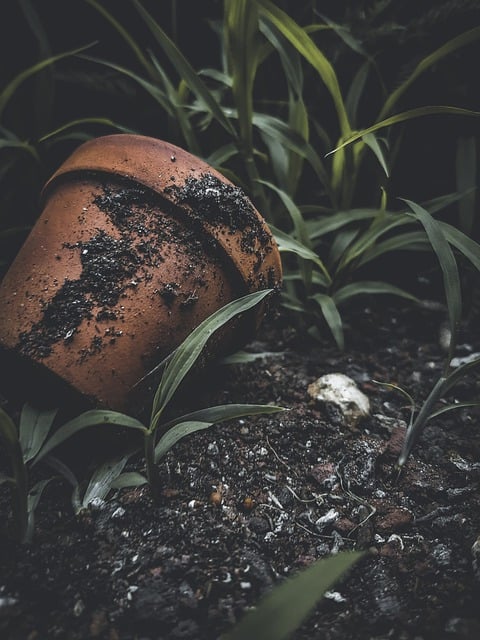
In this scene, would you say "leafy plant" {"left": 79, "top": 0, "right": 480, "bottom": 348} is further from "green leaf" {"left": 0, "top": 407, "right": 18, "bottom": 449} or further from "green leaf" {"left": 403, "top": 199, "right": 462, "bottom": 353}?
"green leaf" {"left": 0, "top": 407, "right": 18, "bottom": 449}

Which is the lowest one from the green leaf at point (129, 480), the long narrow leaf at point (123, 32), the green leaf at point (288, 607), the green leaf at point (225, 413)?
the green leaf at point (288, 607)

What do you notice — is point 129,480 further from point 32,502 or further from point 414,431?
point 414,431

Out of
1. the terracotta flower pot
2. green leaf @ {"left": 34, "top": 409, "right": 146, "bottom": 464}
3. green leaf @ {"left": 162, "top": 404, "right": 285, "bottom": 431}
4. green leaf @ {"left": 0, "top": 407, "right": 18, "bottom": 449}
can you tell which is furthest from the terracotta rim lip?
green leaf @ {"left": 0, "top": 407, "right": 18, "bottom": 449}

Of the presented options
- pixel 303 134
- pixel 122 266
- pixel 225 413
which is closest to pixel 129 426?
pixel 225 413

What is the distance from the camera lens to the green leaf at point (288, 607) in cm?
56

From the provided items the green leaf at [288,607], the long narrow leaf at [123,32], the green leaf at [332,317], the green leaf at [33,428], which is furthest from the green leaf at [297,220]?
the green leaf at [288,607]

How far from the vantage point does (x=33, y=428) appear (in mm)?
861

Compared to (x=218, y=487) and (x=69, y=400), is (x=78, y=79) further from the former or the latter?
(x=218, y=487)

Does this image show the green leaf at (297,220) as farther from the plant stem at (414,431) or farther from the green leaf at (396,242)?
the plant stem at (414,431)

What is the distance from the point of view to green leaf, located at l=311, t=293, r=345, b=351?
118 centimetres

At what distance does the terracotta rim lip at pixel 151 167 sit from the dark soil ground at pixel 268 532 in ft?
0.96

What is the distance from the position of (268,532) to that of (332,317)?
509 millimetres

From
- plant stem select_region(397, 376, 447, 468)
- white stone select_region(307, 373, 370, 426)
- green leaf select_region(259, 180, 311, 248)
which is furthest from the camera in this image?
green leaf select_region(259, 180, 311, 248)

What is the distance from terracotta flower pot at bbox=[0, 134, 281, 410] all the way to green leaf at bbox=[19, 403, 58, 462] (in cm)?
5
